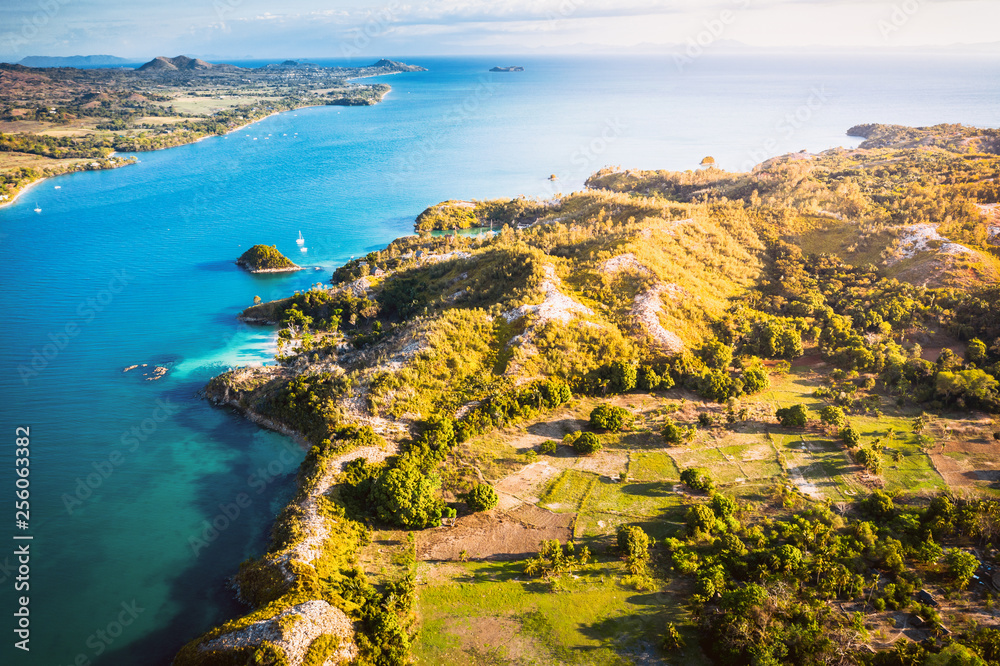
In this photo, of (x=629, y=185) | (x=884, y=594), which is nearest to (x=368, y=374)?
(x=884, y=594)

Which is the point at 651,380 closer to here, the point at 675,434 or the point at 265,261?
→ the point at 675,434

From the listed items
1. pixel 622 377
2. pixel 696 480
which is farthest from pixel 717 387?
pixel 696 480

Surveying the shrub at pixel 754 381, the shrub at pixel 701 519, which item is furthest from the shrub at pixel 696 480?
the shrub at pixel 754 381

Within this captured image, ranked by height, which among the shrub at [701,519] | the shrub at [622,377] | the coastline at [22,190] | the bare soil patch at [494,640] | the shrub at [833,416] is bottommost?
the bare soil patch at [494,640]

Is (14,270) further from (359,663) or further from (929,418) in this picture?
(929,418)

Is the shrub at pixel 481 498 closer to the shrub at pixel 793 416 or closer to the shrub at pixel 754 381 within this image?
the shrub at pixel 793 416

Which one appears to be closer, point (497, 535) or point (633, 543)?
point (633, 543)
